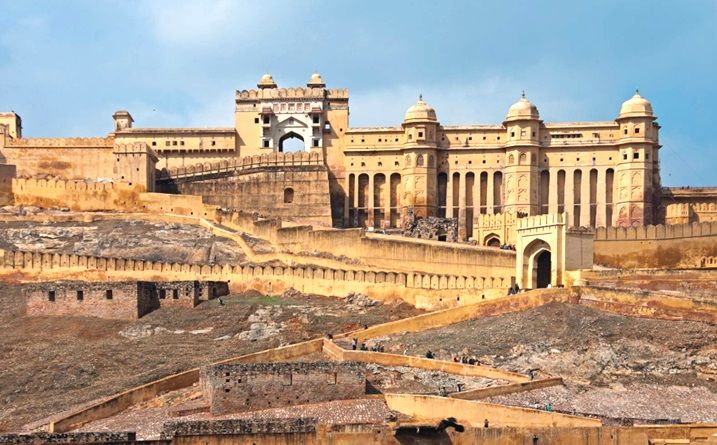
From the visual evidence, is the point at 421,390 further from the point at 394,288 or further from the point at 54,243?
the point at 54,243

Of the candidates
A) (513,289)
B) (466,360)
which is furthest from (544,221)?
(466,360)

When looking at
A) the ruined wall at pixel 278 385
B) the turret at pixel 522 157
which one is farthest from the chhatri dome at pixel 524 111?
the ruined wall at pixel 278 385

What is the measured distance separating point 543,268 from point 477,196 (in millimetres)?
16788

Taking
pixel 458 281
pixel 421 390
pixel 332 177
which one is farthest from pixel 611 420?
pixel 332 177

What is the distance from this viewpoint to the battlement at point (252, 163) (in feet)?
215

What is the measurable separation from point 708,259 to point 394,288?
12693 millimetres

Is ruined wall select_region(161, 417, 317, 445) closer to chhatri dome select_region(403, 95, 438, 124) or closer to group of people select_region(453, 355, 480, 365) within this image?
group of people select_region(453, 355, 480, 365)

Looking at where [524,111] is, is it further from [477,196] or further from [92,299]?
[92,299]

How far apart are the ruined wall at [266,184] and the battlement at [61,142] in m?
4.42

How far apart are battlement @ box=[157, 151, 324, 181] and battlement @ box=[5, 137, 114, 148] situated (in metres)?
4.37

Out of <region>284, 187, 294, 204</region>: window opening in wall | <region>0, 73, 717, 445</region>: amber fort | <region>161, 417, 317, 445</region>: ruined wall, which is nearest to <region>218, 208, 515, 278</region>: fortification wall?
<region>0, 73, 717, 445</region>: amber fort

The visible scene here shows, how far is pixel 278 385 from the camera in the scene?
31844mm

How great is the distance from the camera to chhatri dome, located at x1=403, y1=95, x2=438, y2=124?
63969 mm

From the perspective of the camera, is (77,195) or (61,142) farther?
(61,142)
